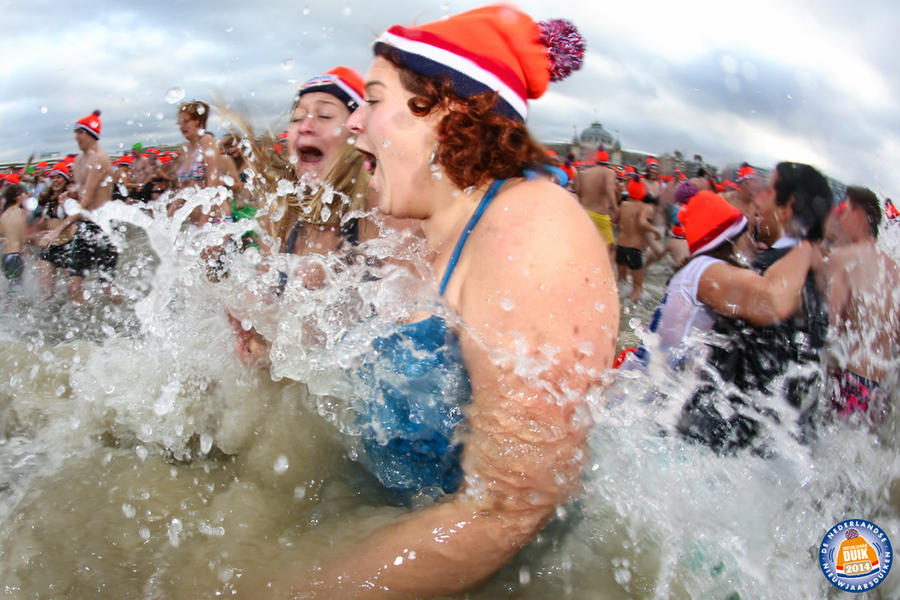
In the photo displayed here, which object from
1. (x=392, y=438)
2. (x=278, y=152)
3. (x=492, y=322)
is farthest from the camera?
(x=278, y=152)

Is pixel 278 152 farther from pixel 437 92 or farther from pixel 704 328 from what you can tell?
pixel 704 328

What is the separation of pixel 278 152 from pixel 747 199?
243cm

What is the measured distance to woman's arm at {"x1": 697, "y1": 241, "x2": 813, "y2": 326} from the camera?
186cm

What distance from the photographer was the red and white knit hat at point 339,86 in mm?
2771

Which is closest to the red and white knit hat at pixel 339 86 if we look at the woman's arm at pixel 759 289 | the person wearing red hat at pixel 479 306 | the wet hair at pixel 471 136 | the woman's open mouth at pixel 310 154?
the woman's open mouth at pixel 310 154

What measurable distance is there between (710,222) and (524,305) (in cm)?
181

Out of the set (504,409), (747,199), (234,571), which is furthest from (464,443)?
(747,199)

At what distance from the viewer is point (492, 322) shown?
117cm

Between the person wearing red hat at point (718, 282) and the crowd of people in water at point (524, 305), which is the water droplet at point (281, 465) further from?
the person wearing red hat at point (718, 282)

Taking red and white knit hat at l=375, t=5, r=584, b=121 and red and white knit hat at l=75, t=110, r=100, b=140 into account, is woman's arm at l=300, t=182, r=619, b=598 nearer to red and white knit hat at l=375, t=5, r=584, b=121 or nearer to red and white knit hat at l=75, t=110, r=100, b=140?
red and white knit hat at l=375, t=5, r=584, b=121

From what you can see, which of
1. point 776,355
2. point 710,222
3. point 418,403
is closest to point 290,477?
point 418,403

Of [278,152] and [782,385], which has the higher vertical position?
[278,152]

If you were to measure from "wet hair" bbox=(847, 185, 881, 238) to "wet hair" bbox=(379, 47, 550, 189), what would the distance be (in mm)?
837

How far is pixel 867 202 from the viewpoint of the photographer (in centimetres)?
142
